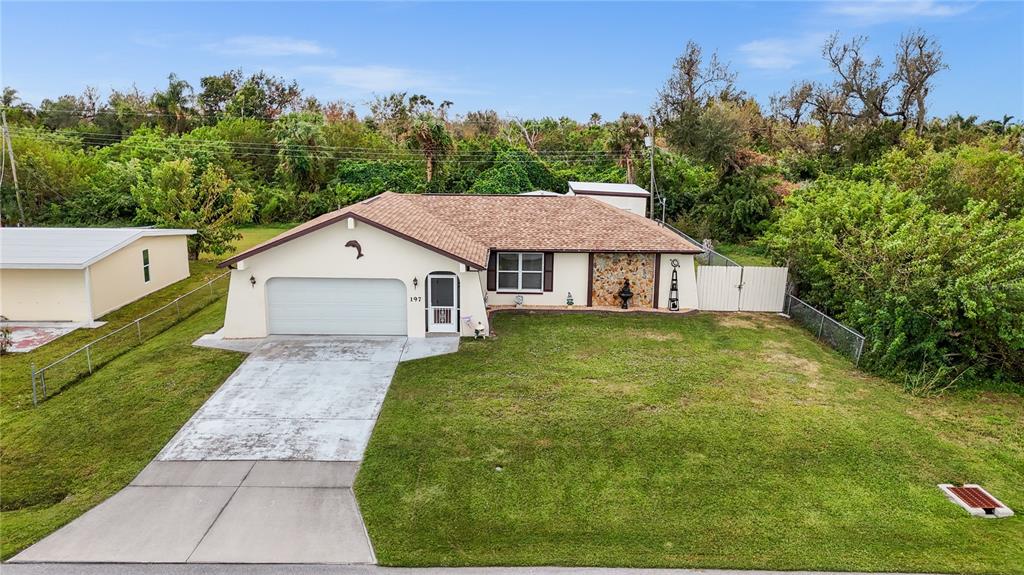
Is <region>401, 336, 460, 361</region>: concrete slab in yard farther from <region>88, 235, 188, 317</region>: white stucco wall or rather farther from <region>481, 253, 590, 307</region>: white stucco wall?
<region>88, 235, 188, 317</region>: white stucco wall

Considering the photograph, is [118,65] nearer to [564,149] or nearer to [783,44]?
[564,149]

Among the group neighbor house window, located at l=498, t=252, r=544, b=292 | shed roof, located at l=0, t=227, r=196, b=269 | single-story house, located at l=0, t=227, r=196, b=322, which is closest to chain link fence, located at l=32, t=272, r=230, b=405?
single-story house, located at l=0, t=227, r=196, b=322

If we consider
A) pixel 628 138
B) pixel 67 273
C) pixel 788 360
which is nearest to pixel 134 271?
pixel 67 273

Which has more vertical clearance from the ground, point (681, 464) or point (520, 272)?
point (520, 272)

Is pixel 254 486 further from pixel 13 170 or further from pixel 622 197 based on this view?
pixel 13 170

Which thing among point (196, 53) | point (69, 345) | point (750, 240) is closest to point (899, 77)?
point (750, 240)

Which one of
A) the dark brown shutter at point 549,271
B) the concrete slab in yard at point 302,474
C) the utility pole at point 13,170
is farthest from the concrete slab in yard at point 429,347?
the utility pole at point 13,170
